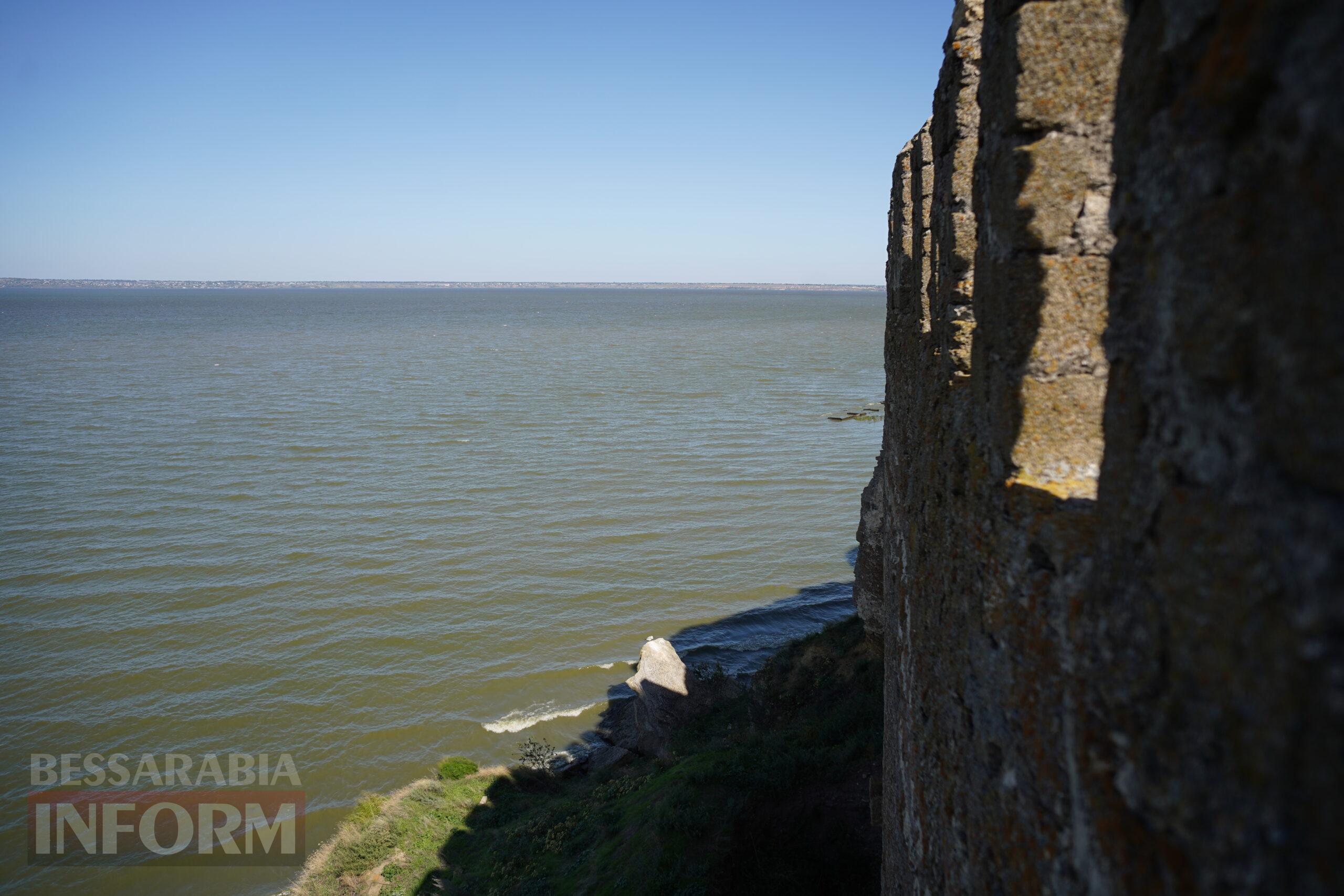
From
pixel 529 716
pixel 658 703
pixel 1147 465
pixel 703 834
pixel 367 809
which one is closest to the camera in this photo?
pixel 1147 465

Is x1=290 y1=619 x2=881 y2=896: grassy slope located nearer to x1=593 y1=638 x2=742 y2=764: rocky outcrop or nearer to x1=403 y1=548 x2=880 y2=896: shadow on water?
x1=403 y1=548 x2=880 y2=896: shadow on water

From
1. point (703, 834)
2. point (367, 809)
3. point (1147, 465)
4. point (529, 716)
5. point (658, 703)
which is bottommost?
point (367, 809)

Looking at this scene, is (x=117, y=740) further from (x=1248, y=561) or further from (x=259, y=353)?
(x=259, y=353)

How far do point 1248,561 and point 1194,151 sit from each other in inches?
32.3

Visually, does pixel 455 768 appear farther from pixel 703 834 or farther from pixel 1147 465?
pixel 1147 465

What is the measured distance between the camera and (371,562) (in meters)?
24.7

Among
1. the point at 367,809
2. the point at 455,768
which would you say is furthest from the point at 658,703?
the point at 367,809

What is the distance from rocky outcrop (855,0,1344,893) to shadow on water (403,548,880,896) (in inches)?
239

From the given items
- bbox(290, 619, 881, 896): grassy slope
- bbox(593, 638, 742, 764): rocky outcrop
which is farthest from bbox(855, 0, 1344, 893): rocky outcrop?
bbox(593, 638, 742, 764): rocky outcrop

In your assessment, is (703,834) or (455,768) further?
(455,768)

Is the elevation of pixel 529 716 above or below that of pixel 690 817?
below

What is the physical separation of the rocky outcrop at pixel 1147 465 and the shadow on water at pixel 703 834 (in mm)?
6071

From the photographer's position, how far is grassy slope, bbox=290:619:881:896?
32.2ft

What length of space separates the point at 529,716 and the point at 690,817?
28.8 feet
